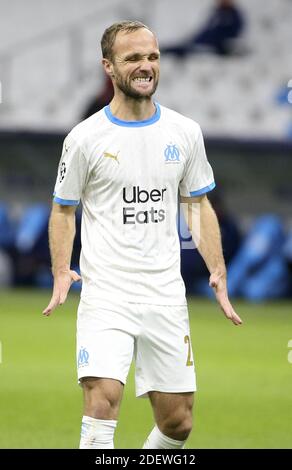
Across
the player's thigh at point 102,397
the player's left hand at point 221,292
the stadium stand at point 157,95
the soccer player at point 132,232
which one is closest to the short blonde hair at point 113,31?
the soccer player at point 132,232

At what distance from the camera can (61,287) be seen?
20.2 ft

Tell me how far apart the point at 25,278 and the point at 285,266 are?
4.65m

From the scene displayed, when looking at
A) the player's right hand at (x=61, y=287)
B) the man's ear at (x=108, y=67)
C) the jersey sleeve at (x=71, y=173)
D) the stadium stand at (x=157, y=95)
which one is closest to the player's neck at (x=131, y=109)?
the man's ear at (x=108, y=67)

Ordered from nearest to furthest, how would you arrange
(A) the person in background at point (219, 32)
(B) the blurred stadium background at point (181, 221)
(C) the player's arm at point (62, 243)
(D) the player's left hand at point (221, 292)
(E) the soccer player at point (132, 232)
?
(E) the soccer player at point (132, 232)
(C) the player's arm at point (62, 243)
(D) the player's left hand at point (221, 292)
(B) the blurred stadium background at point (181, 221)
(A) the person in background at point (219, 32)

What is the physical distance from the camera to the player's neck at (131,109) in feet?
20.4

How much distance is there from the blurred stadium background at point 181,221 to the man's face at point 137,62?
111 inches

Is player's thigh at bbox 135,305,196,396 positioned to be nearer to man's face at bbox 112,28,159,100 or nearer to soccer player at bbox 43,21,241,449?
soccer player at bbox 43,21,241,449

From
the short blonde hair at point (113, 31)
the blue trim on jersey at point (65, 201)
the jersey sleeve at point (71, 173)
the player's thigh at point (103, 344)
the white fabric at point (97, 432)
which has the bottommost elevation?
the white fabric at point (97, 432)

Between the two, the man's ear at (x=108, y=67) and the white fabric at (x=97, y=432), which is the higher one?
the man's ear at (x=108, y=67)

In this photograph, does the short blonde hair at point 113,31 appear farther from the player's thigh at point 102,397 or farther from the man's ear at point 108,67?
the player's thigh at point 102,397

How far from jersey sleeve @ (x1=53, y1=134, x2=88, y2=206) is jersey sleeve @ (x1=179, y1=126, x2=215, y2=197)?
578 millimetres

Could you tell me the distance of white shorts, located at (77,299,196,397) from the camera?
599 cm

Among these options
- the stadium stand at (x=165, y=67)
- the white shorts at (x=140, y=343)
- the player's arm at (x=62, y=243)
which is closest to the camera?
the white shorts at (x=140, y=343)

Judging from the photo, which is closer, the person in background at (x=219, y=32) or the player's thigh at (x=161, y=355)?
the player's thigh at (x=161, y=355)
